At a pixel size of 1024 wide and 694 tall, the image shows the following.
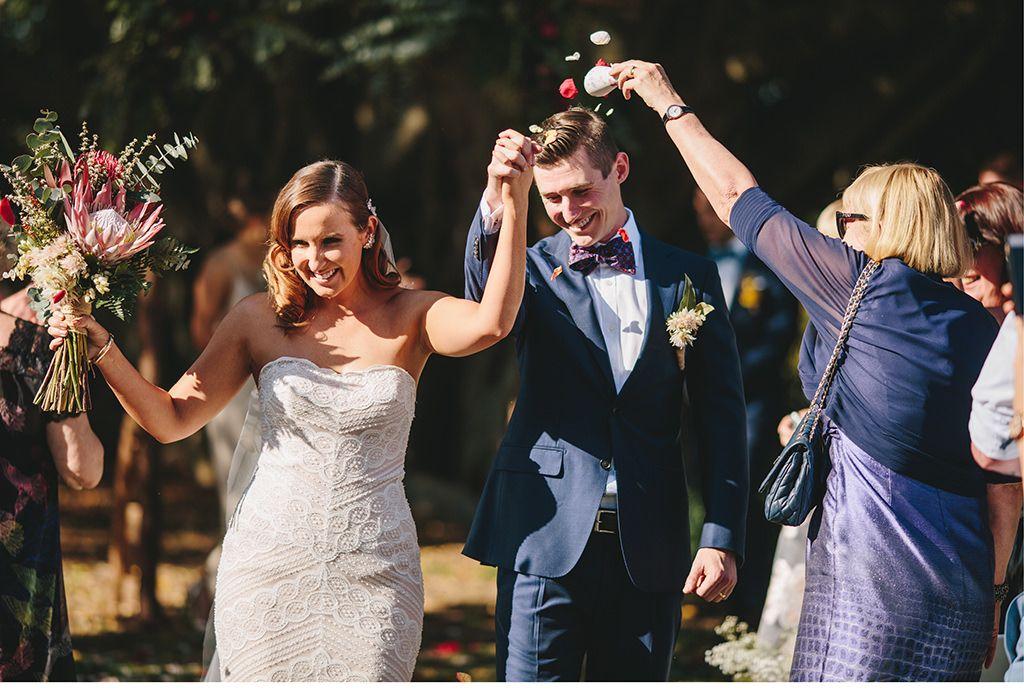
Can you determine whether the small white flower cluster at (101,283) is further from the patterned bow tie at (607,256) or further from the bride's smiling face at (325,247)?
the patterned bow tie at (607,256)

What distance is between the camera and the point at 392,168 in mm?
12734

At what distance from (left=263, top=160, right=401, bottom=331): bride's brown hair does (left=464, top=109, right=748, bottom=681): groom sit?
1.19 ft

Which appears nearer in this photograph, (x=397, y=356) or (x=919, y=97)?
(x=397, y=356)

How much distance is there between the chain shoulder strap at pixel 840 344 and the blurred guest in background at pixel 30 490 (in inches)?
93.7

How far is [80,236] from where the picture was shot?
3.90 meters

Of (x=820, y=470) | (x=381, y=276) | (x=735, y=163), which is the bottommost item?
(x=820, y=470)

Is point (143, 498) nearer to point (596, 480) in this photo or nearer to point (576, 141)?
point (596, 480)

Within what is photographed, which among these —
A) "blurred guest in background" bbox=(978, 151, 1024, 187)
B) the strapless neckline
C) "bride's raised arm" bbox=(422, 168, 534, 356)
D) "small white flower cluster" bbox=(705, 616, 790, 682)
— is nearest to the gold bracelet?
the strapless neckline

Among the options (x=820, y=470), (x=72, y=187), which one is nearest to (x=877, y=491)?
(x=820, y=470)

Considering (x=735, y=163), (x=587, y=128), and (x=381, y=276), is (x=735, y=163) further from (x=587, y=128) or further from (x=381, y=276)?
(x=381, y=276)

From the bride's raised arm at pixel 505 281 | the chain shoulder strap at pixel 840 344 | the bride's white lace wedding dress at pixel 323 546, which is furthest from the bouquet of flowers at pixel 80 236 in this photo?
the chain shoulder strap at pixel 840 344

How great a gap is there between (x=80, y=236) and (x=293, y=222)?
24.9 inches

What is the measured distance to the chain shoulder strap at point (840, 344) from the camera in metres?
3.69

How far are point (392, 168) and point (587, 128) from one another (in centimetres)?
877
